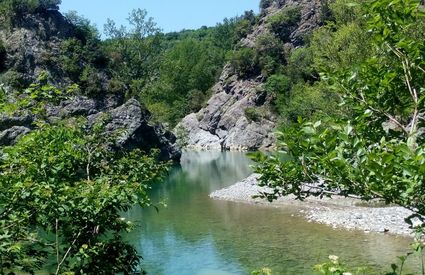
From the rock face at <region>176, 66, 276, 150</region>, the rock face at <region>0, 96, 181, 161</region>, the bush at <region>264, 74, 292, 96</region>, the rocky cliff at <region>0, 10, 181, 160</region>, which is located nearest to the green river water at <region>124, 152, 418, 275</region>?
the rock face at <region>0, 96, 181, 161</region>

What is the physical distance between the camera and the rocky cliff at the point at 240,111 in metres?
84.9

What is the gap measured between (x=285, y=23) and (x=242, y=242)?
84593mm

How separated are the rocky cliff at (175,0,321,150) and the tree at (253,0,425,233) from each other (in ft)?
252

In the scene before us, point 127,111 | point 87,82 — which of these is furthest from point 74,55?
point 127,111

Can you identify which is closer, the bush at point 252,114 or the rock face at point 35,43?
the rock face at point 35,43

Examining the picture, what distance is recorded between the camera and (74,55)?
198 feet

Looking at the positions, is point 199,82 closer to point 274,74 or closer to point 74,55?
point 274,74

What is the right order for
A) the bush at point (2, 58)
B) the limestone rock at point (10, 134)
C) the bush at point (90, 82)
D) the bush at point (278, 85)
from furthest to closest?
the bush at point (278, 85)
the bush at point (90, 82)
the bush at point (2, 58)
the limestone rock at point (10, 134)

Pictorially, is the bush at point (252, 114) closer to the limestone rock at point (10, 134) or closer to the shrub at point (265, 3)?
the shrub at point (265, 3)

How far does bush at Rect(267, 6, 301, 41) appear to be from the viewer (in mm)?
99812

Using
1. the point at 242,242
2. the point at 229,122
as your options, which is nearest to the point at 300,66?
the point at 229,122

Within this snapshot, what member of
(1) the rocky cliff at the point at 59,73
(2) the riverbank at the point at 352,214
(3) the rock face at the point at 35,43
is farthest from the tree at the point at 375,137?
Result: (3) the rock face at the point at 35,43

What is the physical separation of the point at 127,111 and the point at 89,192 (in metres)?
53.2

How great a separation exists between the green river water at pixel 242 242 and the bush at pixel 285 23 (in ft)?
242
